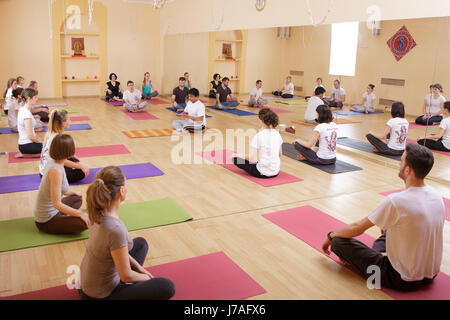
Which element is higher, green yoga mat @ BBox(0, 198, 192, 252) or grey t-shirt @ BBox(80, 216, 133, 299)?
grey t-shirt @ BBox(80, 216, 133, 299)

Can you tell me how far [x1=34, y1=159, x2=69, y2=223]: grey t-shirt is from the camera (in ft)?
9.67

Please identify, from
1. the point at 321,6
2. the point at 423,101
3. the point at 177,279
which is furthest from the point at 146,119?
the point at 177,279

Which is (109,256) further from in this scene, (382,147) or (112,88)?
(112,88)

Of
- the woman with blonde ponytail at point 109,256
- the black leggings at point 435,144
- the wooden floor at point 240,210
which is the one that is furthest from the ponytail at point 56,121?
the black leggings at point 435,144

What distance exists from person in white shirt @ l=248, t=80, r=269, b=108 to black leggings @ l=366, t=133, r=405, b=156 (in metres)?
3.56

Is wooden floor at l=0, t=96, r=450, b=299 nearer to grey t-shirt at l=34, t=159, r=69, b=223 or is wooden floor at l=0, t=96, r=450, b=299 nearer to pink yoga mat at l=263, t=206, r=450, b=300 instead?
pink yoga mat at l=263, t=206, r=450, b=300

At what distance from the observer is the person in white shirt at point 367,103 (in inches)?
259

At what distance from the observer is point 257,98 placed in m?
9.46

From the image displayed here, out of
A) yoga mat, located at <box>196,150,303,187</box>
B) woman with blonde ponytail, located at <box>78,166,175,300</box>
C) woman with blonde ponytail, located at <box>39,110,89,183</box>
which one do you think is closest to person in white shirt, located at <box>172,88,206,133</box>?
yoga mat, located at <box>196,150,303,187</box>

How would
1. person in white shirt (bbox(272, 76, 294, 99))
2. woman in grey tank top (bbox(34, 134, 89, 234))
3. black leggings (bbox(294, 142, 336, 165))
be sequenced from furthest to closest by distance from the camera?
person in white shirt (bbox(272, 76, 294, 99))
black leggings (bbox(294, 142, 336, 165))
woman in grey tank top (bbox(34, 134, 89, 234))

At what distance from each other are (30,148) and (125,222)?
2676mm

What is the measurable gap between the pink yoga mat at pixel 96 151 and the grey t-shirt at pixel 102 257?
12.4 ft

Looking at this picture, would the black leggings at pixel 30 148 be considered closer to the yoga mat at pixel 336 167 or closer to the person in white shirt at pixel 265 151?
the person in white shirt at pixel 265 151

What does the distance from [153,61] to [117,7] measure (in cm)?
187
